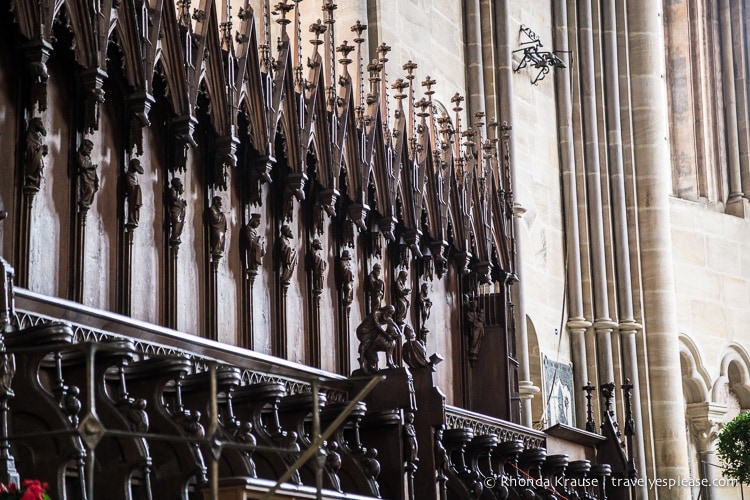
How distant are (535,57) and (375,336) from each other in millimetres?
8497

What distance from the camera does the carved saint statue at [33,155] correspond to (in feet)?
22.5

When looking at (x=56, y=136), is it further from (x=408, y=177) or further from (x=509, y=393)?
(x=509, y=393)

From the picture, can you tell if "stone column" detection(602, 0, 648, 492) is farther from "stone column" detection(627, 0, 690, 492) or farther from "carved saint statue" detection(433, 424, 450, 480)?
"carved saint statue" detection(433, 424, 450, 480)

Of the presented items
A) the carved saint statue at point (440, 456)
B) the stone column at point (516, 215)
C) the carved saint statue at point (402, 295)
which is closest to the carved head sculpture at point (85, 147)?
the carved saint statue at point (440, 456)

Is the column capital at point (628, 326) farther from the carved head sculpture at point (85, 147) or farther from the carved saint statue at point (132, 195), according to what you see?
the carved head sculpture at point (85, 147)

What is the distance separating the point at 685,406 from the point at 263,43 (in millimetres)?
11851

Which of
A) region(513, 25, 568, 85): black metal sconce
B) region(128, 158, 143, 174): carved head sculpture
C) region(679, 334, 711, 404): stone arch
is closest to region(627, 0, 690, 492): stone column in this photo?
region(679, 334, 711, 404): stone arch

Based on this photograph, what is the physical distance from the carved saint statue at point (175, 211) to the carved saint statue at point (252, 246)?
0.82 meters

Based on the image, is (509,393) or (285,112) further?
(509,393)

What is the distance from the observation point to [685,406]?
62.5 feet

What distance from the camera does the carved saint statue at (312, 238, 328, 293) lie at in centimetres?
955

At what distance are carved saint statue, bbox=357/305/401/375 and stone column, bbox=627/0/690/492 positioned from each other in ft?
32.5

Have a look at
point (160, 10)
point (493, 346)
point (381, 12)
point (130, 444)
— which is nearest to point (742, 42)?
point (381, 12)

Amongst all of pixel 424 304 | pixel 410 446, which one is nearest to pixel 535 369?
pixel 424 304
